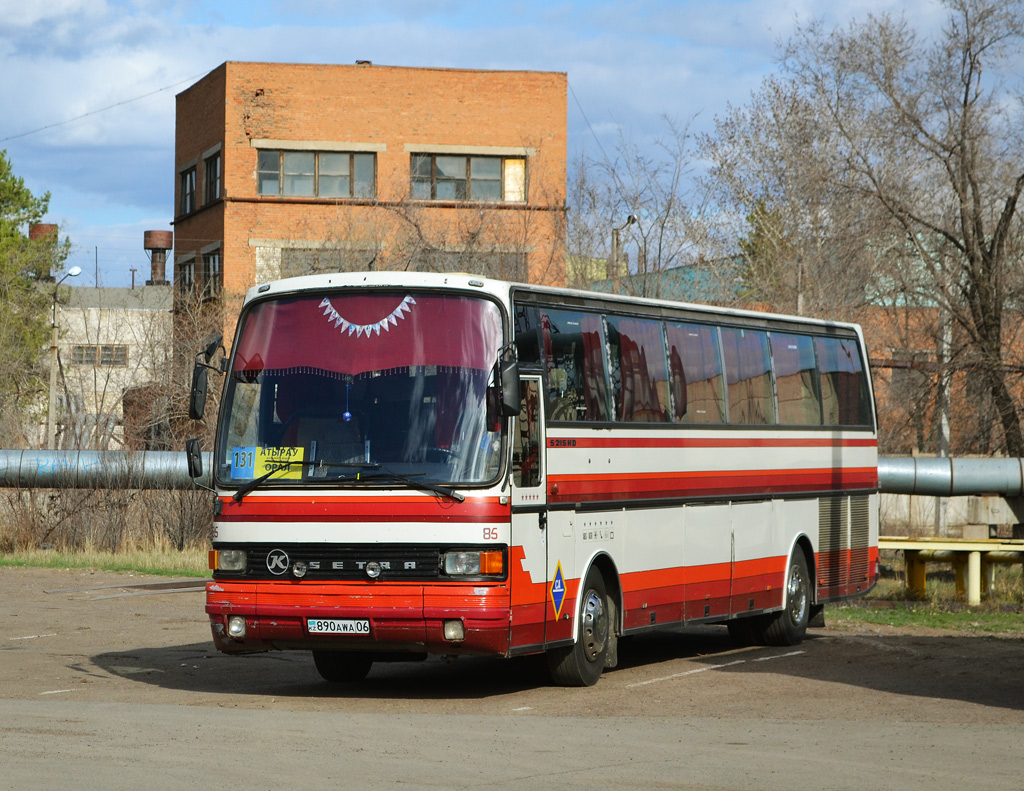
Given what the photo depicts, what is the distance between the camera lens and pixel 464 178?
160 ft

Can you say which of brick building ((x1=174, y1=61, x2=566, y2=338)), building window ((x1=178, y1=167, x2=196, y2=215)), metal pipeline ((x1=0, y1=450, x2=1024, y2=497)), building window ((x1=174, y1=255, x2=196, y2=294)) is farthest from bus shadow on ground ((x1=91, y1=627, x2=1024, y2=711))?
building window ((x1=178, y1=167, x2=196, y2=215))

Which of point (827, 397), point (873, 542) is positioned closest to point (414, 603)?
point (827, 397)

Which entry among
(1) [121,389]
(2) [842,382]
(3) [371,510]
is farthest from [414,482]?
(1) [121,389]

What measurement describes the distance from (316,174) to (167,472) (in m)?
21.4

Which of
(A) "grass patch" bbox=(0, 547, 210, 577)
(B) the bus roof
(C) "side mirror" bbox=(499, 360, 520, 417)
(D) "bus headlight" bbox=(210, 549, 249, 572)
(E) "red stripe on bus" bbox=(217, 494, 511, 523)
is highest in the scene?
(B) the bus roof

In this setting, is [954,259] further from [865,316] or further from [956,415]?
Result: [865,316]

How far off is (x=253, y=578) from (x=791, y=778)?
510cm

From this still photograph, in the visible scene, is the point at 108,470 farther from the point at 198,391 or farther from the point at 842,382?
the point at 198,391

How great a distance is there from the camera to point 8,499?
98.9 feet

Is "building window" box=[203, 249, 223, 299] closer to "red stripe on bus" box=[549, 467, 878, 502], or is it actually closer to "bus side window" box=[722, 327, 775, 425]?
"red stripe on bus" box=[549, 467, 878, 502]

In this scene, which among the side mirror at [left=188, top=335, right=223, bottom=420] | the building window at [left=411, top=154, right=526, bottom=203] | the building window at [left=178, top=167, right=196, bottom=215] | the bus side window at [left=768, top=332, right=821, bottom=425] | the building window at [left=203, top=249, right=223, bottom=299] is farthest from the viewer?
the building window at [left=178, top=167, right=196, bottom=215]

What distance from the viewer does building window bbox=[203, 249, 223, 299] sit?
154 feet

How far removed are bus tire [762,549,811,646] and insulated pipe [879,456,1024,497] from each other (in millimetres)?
11207

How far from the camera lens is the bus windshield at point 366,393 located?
39.2ft
